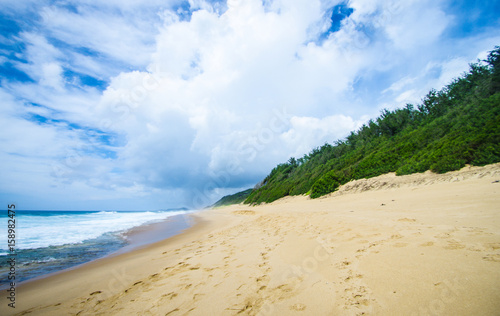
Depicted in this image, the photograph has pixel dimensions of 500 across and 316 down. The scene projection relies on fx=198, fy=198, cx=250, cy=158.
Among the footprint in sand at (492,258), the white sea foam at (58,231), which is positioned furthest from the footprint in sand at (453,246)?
the white sea foam at (58,231)

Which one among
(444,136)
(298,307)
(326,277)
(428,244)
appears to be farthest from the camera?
(444,136)

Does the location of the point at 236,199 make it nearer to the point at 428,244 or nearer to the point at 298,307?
the point at 428,244

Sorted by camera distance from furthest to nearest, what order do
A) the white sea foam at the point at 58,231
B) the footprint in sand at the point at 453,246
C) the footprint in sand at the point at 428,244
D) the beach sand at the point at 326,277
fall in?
the white sea foam at the point at 58,231 → the footprint in sand at the point at 428,244 → the footprint in sand at the point at 453,246 → the beach sand at the point at 326,277

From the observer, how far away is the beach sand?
2.18 meters

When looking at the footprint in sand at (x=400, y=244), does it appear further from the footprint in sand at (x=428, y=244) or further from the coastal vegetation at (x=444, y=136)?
the coastal vegetation at (x=444, y=136)

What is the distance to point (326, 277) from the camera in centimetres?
301

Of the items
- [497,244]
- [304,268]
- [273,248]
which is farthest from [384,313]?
[273,248]

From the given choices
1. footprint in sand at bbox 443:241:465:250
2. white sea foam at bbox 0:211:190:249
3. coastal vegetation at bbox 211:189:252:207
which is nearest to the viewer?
footprint in sand at bbox 443:241:465:250

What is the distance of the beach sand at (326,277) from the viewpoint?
85.8 inches

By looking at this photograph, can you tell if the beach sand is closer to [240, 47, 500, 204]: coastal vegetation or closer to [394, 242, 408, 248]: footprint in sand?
[394, 242, 408, 248]: footprint in sand

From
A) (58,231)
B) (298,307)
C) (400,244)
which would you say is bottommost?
(298,307)

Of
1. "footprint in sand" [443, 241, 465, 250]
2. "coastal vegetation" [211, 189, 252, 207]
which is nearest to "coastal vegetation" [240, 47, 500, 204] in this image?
"footprint in sand" [443, 241, 465, 250]

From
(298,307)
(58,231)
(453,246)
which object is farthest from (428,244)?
(58,231)

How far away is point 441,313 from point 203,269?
3.98 meters
